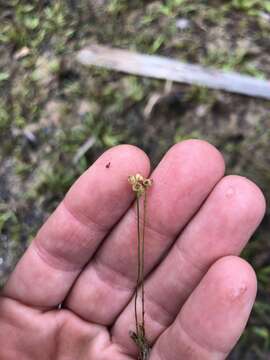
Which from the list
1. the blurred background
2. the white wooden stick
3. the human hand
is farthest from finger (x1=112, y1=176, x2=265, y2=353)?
the white wooden stick

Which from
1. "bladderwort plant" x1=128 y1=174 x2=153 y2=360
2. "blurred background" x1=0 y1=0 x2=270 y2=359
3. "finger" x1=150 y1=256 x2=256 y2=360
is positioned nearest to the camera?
"finger" x1=150 y1=256 x2=256 y2=360

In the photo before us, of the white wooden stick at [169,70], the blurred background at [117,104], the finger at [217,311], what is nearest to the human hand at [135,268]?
the finger at [217,311]

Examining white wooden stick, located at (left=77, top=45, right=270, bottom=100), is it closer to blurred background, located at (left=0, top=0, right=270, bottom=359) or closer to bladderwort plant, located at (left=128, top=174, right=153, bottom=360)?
blurred background, located at (left=0, top=0, right=270, bottom=359)

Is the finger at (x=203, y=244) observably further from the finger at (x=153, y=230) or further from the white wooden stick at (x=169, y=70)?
the white wooden stick at (x=169, y=70)

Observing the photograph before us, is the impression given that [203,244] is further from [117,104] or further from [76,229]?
[117,104]

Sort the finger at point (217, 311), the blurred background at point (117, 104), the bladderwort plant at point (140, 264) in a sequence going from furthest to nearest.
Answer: the blurred background at point (117, 104) < the bladderwort plant at point (140, 264) < the finger at point (217, 311)

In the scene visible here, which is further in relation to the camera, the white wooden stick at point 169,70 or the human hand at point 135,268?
the white wooden stick at point 169,70

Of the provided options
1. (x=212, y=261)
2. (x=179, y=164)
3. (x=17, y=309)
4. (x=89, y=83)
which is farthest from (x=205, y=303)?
(x=89, y=83)
